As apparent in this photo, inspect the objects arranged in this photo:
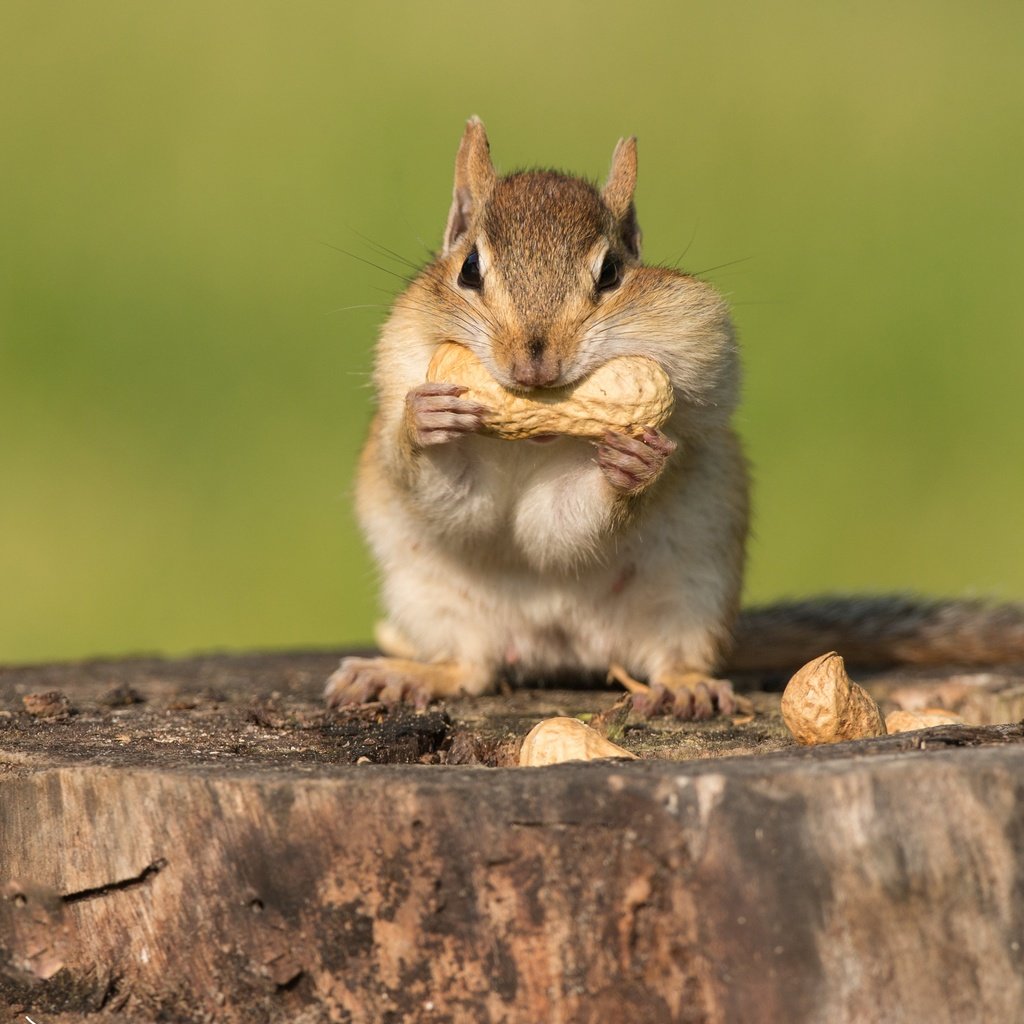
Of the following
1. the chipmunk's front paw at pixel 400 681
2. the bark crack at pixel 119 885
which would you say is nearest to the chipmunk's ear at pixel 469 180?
the chipmunk's front paw at pixel 400 681

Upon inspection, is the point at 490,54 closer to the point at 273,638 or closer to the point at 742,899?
the point at 273,638

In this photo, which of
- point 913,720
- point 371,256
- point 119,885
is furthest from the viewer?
point 371,256

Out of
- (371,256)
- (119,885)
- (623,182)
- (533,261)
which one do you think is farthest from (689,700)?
(371,256)

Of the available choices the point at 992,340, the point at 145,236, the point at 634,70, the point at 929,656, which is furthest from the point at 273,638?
the point at 634,70

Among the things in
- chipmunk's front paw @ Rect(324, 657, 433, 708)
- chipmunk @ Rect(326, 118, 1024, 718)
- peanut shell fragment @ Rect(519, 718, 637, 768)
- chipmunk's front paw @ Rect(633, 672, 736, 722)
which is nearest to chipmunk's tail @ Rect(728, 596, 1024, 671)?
chipmunk @ Rect(326, 118, 1024, 718)

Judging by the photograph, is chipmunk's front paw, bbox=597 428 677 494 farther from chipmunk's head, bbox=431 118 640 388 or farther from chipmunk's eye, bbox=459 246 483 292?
chipmunk's eye, bbox=459 246 483 292

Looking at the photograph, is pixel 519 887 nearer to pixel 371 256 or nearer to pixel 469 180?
pixel 469 180

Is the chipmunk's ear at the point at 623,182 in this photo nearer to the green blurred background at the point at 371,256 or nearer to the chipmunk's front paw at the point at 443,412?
the chipmunk's front paw at the point at 443,412
